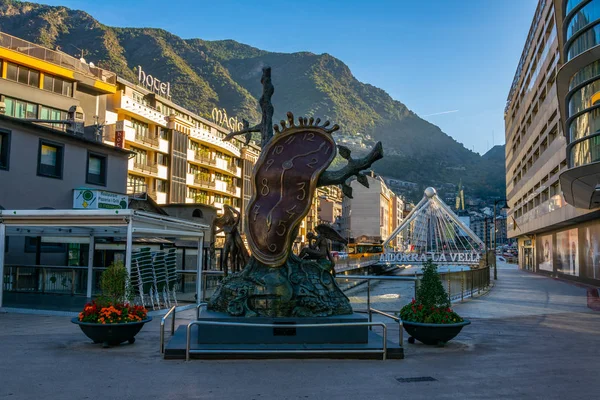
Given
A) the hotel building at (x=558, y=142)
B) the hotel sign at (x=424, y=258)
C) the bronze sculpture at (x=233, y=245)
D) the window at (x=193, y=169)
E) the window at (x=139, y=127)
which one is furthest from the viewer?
the hotel sign at (x=424, y=258)

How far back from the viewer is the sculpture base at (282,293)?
37.2 ft

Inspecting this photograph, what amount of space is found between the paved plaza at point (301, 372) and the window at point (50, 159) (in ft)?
47.9

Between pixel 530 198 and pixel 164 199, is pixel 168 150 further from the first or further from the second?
pixel 530 198

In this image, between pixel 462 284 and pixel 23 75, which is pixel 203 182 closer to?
pixel 23 75

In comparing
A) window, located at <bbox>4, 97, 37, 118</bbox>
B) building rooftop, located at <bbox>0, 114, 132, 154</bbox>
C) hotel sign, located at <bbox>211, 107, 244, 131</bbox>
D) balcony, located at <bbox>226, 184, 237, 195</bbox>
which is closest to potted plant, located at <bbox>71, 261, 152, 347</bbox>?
building rooftop, located at <bbox>0, 114, 132, 154</bbox>

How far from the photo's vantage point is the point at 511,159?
261 feet

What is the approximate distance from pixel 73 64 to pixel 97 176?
1933 centimetres

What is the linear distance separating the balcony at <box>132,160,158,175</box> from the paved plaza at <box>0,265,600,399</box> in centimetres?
3704

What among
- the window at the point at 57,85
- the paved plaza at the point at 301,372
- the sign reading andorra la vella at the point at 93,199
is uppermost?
the window at the point at 57,85

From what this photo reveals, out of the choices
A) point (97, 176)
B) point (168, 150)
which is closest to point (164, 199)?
point (168, 150)

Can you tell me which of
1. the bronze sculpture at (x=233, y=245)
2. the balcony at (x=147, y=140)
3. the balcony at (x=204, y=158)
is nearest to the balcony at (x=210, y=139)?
the balcony at (x=204, y=158)

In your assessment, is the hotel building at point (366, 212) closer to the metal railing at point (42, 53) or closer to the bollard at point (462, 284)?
the metal railing at point (42, 53)

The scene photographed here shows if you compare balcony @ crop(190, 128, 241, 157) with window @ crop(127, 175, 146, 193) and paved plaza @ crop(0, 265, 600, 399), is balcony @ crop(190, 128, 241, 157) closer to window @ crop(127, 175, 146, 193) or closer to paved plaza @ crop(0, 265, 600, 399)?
window @ crop(127, 175, 146, 193)

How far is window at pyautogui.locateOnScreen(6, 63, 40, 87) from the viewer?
129ft
